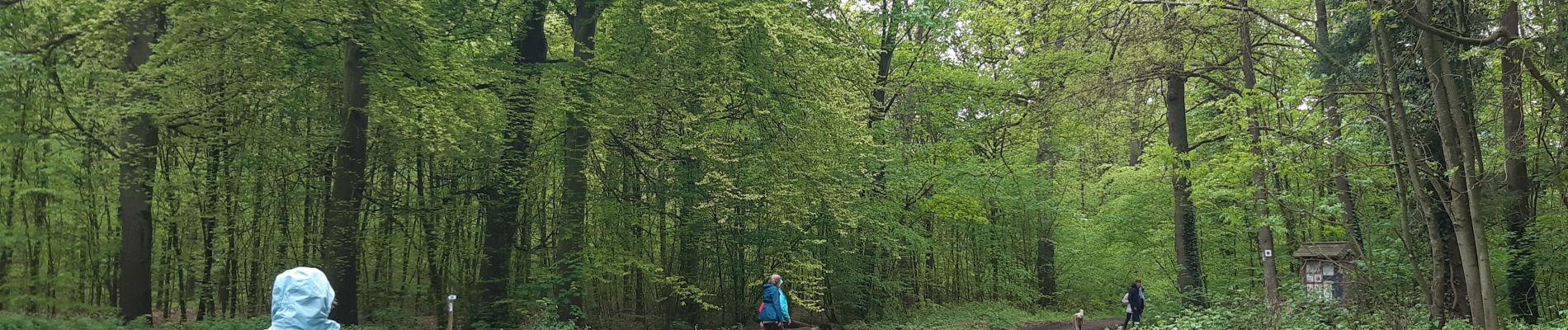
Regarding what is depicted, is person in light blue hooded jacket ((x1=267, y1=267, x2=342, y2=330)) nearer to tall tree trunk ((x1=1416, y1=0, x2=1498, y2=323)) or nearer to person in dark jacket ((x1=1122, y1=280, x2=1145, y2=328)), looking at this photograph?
tall tree trunk ((x1=1416, y1=0, x2=1498, y2=323))

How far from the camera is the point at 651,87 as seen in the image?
13852 mm

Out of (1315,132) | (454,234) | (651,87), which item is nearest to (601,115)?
(651,87)

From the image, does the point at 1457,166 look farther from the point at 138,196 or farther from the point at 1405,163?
the point at 138,196

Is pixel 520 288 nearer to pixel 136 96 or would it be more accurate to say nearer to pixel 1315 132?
pixel 136 96

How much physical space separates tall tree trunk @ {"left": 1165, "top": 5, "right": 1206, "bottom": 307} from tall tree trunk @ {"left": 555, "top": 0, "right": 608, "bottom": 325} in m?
9.50

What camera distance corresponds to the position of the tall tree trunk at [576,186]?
14211 mm

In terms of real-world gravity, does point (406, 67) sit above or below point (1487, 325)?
above

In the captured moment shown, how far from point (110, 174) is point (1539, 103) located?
63.6 feet

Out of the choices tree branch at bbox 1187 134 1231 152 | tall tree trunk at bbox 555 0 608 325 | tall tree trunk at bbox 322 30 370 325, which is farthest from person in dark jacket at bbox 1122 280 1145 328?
tall tree trunk at bbox 322 30 370 325

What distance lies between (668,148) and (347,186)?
15.2 ft

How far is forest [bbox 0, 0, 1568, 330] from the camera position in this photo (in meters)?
10.9

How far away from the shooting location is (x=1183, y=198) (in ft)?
55.1

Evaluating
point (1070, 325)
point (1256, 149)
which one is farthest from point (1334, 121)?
point (1070, 325)

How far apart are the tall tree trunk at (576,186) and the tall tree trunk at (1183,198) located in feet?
31.2
